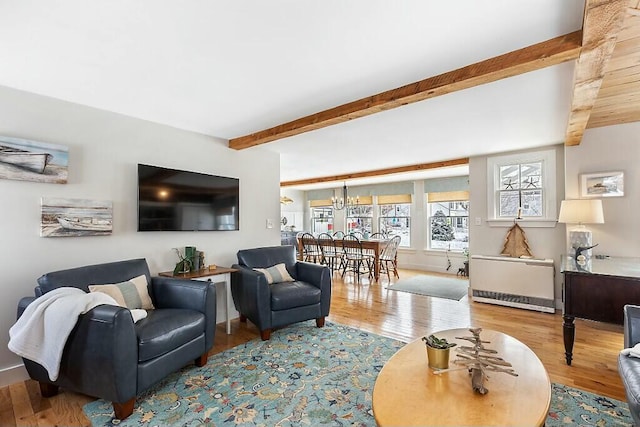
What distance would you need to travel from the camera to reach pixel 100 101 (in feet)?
8.70

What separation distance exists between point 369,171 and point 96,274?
16.3ft

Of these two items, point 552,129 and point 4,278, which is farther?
point 552,129

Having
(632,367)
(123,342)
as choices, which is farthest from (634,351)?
(123,342)

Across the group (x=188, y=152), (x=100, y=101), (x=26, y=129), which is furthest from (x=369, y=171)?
(x=26, y=129)

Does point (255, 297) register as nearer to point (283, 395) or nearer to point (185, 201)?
point (283, 395)

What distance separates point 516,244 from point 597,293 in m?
2.22

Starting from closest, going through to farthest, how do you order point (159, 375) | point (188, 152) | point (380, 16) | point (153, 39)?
point (380, 16) < point (153, 39) < point (159, 375) < point (188, 152)

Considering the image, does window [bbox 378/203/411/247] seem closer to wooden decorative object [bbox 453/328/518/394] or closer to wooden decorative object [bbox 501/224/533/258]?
wooden decorative object [bbox 501/224/533/258]

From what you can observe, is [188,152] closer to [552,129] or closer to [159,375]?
[159,375]

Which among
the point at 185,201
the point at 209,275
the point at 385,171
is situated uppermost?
the point at 385,171

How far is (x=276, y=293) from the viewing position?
3.14 m

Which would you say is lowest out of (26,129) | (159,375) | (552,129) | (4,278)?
(159,375)

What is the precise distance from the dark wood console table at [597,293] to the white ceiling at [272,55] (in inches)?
58.7

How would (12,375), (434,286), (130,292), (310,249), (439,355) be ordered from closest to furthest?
(439,355), (12,375), (130,292), (434,286), (310,249)
